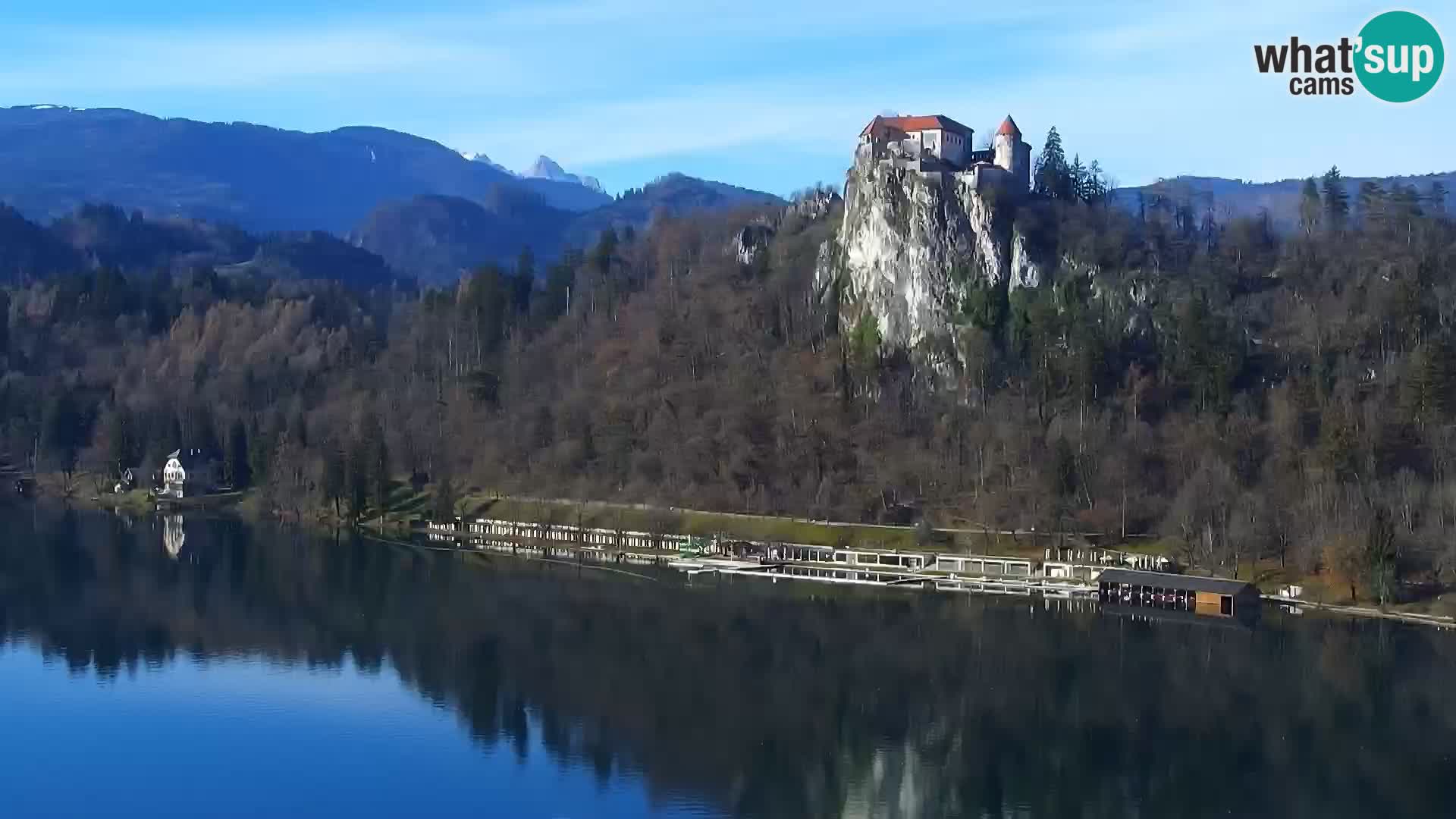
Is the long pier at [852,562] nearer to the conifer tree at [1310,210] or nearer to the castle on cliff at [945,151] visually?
the castle on cliff at [945,151]

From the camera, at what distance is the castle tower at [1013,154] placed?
68.9m

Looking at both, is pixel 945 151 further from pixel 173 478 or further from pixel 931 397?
pixel 173 478

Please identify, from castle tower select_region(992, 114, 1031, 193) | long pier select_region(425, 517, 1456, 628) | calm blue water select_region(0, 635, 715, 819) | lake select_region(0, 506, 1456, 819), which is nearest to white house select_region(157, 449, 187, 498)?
long pier select_region(425, 517, 1456, 628)

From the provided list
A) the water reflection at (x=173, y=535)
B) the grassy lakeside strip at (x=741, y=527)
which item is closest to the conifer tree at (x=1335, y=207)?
the grassy lakeside strip at (x=741, y=527)

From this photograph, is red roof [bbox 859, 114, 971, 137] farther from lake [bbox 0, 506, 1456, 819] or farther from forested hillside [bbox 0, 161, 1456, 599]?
lake [bbox 0, 506, 1456, 819]

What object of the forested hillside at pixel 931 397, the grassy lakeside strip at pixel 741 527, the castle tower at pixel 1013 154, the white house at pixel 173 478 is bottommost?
the grassy lakeside strip at pixel 741 527

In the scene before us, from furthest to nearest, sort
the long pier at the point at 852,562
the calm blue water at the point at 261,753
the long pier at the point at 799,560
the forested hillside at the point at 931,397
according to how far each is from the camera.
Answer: the forested hillside at the point at 931,397, the long pier at the point at 799,560, the long pier at the point at 852,562, the calm blue water at the point at 261,753

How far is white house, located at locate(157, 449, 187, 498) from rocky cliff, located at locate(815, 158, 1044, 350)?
32.5 m

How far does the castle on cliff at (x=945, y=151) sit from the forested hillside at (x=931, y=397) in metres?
2.44

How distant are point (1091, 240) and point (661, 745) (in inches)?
1599

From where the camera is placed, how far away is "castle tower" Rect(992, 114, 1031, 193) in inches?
2712

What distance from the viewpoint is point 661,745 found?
29828 millimetres

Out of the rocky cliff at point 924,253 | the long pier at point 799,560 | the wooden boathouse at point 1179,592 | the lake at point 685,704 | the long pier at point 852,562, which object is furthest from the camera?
the rocky cliff at point 924,253

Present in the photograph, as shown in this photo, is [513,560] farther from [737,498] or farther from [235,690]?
[235,690]
